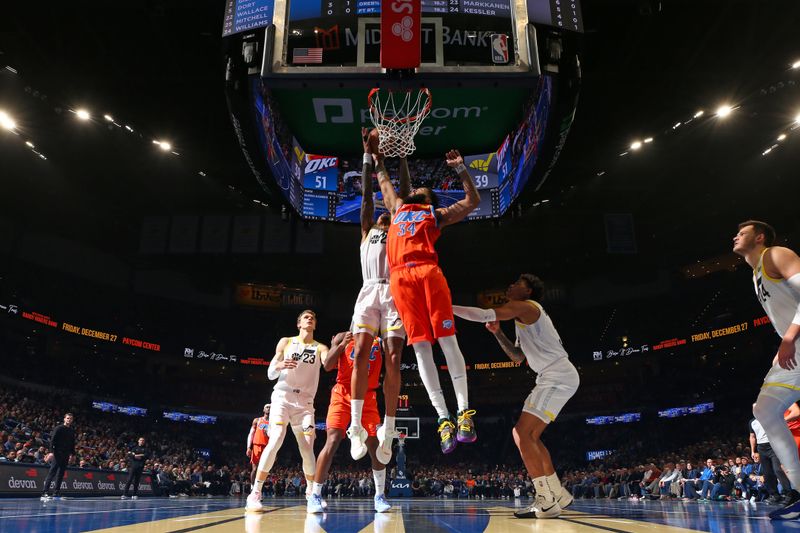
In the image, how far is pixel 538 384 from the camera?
533 centimetres

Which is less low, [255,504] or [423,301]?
[423,301]

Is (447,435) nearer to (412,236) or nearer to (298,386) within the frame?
(412,236)

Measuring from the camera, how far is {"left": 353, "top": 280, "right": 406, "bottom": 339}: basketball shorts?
4820 mm

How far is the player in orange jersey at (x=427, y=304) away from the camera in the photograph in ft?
14.1

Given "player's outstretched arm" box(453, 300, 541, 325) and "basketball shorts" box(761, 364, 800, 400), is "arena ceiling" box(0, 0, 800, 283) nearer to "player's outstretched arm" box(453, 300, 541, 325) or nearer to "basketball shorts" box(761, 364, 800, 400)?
"player's outstretched arm" box(453, 300, 541, 325)

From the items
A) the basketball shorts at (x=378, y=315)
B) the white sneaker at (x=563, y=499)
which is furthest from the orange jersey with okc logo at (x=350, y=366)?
the white sneaker at (x=563, y=499)

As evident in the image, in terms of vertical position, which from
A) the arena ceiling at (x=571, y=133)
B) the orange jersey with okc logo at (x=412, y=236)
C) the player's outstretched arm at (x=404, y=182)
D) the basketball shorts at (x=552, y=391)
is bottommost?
the basketball shorts at (x=552, y=391)

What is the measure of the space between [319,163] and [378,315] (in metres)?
5.21

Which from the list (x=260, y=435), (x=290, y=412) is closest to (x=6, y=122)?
(x=260, y=435)

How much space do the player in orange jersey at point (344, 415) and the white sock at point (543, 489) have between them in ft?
5.04

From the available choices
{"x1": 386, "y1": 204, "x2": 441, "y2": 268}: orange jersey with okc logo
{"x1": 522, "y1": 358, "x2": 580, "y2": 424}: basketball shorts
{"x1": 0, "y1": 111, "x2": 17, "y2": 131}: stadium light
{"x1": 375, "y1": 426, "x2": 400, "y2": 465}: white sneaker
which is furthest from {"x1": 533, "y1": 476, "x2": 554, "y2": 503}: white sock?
{"x1": 0, "y1": 111, "x2": 17, "y2": 131}: stadium light

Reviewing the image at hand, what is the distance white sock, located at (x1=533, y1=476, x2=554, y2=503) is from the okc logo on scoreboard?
248 inches

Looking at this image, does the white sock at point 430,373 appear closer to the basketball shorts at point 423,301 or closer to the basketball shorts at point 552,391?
the basketball shorts at point 423,301

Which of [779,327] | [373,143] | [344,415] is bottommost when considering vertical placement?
[344,415]
